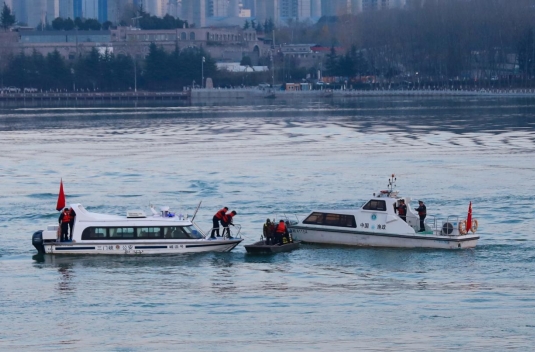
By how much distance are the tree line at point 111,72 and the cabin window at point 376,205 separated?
448ft

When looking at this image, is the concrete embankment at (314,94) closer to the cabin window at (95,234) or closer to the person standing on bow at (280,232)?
the person standing on bow at (280,232)

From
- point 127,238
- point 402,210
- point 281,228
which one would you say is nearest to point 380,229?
point 402,210

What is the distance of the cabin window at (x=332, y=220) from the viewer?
3431 cm

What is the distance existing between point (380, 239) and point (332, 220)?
142cm

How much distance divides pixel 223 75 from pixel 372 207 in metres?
143

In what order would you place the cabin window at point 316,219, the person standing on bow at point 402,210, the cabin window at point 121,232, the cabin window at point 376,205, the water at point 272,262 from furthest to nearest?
the cabin window at point 316,219, the person standing on bow at point 402,210, the cabin window at point 376,205, the cabin window at point 121,232, the water at point 272,262

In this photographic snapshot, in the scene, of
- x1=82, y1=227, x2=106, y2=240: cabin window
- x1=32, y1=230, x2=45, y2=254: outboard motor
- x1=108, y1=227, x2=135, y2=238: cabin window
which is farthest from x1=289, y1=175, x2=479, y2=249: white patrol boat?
x1=32, y1=230, x2=45, y2=254: outboard motor

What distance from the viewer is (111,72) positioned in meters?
172

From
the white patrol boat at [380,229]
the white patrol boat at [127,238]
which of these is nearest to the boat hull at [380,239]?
the white patrol boat at [380,229]

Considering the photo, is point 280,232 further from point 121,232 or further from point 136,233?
point 121,232

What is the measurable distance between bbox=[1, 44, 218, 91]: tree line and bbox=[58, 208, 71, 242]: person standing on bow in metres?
136

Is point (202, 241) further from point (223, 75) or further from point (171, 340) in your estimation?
point (223, 75)

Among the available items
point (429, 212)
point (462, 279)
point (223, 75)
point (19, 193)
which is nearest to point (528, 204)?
point (429, 212)

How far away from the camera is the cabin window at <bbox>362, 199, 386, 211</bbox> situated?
3403 cm
